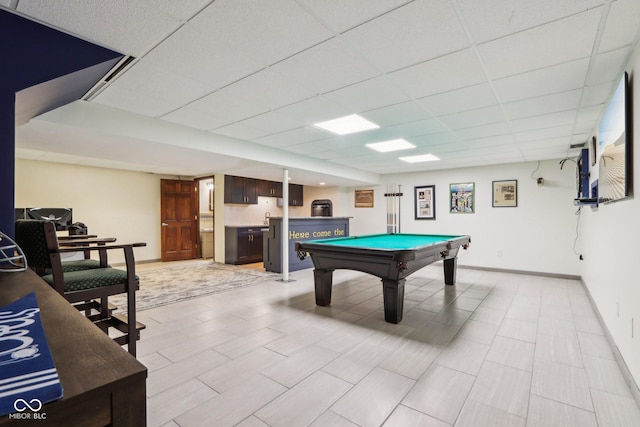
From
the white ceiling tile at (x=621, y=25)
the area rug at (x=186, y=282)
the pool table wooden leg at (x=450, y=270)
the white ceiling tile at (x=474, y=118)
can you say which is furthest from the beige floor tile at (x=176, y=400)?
the pool table wooden leg at (x=450, y=270)

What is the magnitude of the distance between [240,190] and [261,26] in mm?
6187

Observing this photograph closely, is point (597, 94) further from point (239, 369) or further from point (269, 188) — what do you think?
point (269, 188)

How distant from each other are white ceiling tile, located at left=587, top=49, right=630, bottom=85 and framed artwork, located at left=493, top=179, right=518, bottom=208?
4.23 m

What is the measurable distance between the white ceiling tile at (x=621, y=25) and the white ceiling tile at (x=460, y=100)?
2.68 feet

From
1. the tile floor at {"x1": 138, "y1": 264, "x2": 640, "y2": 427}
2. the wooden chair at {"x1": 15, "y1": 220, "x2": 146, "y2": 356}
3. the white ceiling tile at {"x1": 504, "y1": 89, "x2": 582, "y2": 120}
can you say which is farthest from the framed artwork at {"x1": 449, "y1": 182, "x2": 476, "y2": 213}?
the wooden chair at {"x1": 15, "y1": 220, "x2": 146, "y2": 356}

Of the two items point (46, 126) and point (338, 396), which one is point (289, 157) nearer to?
point (46, 126)

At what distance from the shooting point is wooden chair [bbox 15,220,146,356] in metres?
2.06

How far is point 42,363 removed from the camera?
1.86ft

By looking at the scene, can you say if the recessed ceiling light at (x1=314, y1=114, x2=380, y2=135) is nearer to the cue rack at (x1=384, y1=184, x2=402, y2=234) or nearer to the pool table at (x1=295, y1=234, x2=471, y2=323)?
the pool table at (x1=295, y1=234, x2=471, y2=323)

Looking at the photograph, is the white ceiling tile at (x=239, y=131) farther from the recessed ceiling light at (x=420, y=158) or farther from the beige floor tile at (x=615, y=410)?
the beige floor tile at (x=615, y=410)

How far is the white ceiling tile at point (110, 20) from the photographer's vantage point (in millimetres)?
1726

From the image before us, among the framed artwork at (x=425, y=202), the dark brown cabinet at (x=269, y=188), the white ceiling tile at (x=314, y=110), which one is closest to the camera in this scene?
the white ceiling tile at (x=314, y=110)

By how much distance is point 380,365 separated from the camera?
243 centimetres

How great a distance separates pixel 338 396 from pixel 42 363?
6.04 ft
